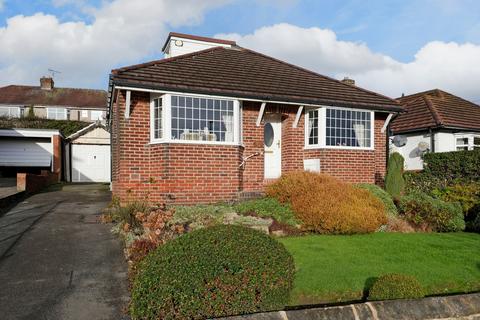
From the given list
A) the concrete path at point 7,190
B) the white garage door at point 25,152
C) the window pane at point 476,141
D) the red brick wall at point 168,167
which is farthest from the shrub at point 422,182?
the white garage door at point 25,152

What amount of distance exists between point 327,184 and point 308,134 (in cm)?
346

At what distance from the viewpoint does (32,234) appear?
7848mm

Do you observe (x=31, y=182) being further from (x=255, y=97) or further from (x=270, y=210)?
(x=270, y=210)

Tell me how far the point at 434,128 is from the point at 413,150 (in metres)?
1.67

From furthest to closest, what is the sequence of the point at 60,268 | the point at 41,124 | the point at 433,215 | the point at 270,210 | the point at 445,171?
1. the point at 41,124
2. the point at 445,171
3. the point at 433,215
4. the point at 270,210
5. the point at 60,268

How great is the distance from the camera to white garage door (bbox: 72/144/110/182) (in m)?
25.3

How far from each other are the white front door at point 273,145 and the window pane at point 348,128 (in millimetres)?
1555

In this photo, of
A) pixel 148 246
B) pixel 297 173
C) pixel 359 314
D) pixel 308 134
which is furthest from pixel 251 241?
pixel 308 134

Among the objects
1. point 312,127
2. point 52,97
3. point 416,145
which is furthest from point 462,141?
point 52,97

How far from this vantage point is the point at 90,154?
25.6 metres

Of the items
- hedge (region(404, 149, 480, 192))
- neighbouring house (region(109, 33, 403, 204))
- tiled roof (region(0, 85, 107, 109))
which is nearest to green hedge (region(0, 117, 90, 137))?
tiled roof (region(0, 85, 107, 109))

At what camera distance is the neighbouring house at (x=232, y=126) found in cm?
1048

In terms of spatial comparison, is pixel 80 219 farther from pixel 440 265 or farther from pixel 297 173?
pixel 440 265

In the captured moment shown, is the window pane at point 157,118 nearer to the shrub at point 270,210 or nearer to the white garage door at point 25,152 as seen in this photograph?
the shrub at point 270,210
